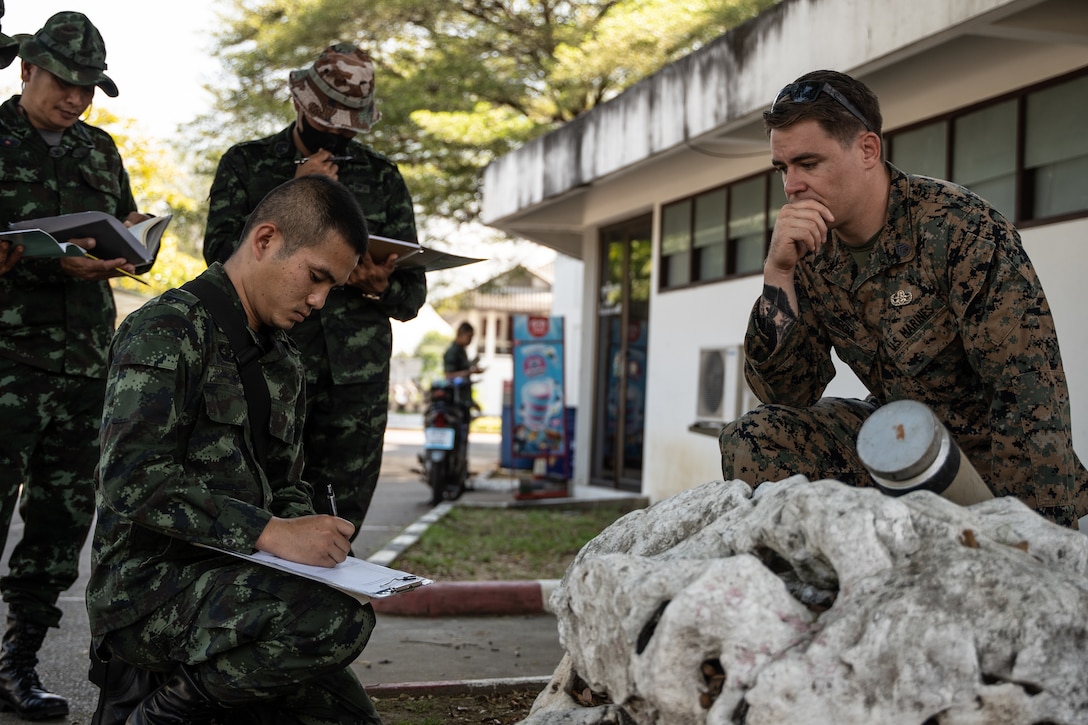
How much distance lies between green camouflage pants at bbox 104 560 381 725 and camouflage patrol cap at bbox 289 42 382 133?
1.97 m

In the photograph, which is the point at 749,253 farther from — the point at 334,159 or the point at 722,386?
the point at 334,159

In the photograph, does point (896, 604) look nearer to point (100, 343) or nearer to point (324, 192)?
point (324, 192)

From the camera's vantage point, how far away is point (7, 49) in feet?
13.3

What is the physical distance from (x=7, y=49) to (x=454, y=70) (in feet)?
52.2

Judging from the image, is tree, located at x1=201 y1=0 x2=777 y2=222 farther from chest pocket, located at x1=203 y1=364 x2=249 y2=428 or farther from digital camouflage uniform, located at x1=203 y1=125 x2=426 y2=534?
chest pocket, located at x1=203 y1=364 x2=249 y2=428

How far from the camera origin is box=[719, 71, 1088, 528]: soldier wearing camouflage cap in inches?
115

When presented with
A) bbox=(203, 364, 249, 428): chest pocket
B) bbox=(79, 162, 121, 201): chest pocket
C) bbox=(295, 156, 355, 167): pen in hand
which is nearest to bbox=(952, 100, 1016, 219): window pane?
bbox=(295, 156, 355, 167): pen in hand

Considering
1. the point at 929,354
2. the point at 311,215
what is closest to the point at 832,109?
the point at 929,354

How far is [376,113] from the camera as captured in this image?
4.45 m

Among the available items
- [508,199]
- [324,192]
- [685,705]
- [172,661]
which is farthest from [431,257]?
[508,199]

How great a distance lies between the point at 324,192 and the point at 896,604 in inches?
70.9

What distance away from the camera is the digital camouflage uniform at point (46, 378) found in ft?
12.8

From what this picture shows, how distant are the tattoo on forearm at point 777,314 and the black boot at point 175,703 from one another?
1.74 m

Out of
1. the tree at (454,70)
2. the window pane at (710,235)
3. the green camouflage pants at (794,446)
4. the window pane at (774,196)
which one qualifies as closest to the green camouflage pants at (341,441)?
the green camouflage pants at (794,446)
